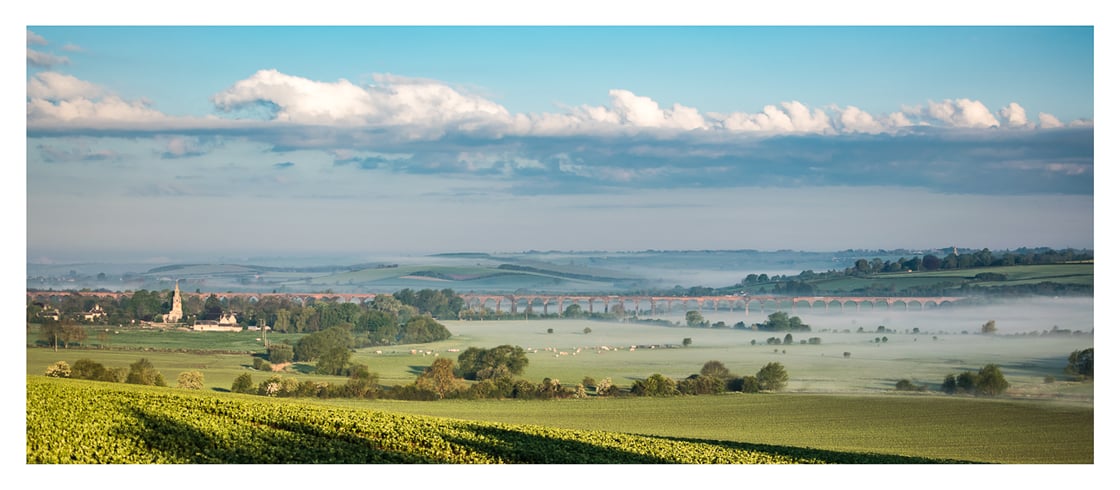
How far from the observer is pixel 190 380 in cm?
1431

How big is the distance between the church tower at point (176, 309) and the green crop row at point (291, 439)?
4.81 m

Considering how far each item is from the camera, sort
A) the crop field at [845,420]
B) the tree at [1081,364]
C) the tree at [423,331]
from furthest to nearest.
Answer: the tree at [423,331] → the tree at [1081,364] → the crop field at [845,420]

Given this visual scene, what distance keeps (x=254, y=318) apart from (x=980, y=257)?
11697mm

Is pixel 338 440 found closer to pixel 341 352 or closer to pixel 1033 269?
pixel 341 352

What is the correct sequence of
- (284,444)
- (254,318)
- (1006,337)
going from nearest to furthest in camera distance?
(284,444) < (1006,337) < (254,318)

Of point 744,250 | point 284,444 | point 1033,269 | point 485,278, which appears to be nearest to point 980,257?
point 1033,269

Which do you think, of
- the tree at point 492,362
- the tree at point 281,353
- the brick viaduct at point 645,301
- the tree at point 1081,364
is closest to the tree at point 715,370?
the brick viaduct at point 645,301

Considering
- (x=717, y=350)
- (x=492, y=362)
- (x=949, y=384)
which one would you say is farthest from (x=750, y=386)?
(x=492, y=362)

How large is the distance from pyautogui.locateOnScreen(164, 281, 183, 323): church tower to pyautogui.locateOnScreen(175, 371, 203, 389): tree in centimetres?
155

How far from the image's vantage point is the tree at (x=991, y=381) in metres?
13.9

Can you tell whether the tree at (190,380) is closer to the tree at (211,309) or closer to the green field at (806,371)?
the green field at (806,371)

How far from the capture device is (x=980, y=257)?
14.5 m

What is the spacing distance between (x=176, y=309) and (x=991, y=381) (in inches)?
515

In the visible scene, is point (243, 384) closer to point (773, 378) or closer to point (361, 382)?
point (361, 382)
